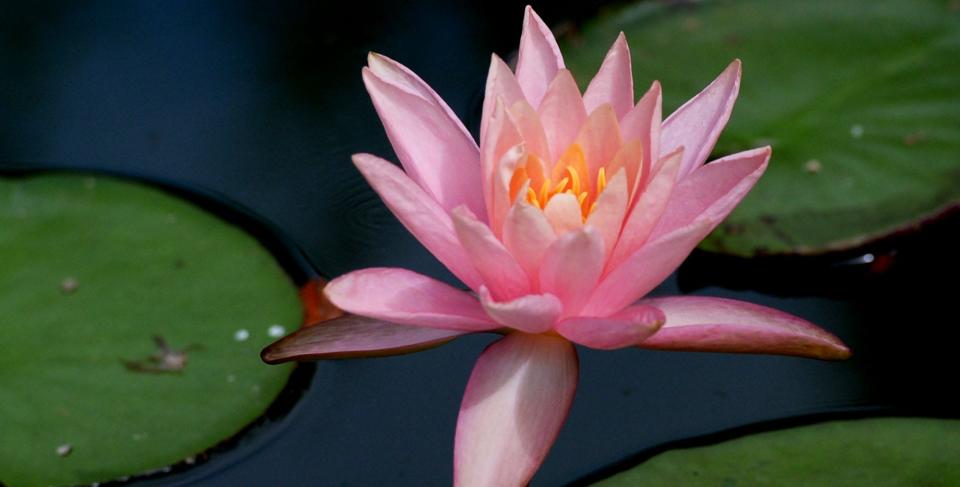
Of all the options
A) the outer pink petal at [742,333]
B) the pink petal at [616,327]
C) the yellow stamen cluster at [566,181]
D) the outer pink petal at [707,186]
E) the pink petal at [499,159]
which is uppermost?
the pink petal at [499,159]

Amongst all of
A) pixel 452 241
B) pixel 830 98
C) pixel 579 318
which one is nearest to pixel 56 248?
pixel 452 241

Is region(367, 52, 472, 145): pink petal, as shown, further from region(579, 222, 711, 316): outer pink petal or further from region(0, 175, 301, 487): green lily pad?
region(0, 175, 301, 487): green lily pad

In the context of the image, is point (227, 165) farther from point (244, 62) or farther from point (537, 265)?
point (537, 265)

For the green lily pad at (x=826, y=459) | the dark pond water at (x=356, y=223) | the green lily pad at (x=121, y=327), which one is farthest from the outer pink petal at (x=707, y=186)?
the green lily pad at (x=121, y=327)

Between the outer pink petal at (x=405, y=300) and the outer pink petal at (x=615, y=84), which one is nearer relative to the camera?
the outer pink petal at (x=405, y=300)

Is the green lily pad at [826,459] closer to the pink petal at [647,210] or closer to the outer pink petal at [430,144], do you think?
the pink petal at [647,210]

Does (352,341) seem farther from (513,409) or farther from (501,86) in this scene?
(501,86)

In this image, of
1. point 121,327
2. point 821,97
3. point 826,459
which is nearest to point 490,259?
point 826,459
